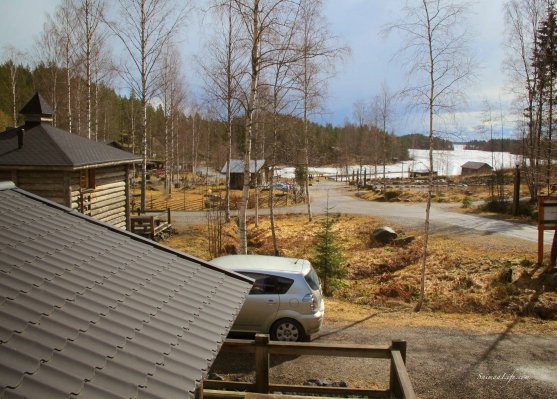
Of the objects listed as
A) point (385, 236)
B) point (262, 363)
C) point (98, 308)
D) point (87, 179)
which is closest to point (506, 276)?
point (385, 236)

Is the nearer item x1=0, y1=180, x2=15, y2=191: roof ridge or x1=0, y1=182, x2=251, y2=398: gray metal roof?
x1=0, y1=182, x2=251, y2=398: gray metal roof

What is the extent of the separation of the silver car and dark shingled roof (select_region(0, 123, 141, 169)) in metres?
7.13

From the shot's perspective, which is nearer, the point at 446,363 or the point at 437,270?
the point at 446,363

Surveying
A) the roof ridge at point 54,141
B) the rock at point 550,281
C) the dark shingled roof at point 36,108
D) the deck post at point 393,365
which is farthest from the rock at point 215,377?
the dark shingled roof at point 36,108

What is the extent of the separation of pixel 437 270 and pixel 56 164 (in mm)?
12527

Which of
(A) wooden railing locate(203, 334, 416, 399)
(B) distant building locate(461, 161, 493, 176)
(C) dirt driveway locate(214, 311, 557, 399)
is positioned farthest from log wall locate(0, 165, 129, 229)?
(B) distant building locate(461, 161, 493, 176)

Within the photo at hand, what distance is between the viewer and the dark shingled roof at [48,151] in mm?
12641

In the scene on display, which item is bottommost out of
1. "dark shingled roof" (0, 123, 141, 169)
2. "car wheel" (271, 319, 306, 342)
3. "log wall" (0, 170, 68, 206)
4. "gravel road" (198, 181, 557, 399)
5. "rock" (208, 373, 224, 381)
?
"gravel road" (198, 181, 557, 399)

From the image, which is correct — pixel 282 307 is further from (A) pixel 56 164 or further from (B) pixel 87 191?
(B) pixel 87 191

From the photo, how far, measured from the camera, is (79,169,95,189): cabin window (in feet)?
46.0

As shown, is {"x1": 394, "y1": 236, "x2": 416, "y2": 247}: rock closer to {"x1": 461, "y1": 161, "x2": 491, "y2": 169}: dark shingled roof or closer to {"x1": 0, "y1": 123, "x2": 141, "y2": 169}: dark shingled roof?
{"x1": 0, "y1": 123, "x2": 141, "y2": 169}: dark shingled roof

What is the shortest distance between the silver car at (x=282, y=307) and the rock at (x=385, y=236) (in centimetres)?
1298

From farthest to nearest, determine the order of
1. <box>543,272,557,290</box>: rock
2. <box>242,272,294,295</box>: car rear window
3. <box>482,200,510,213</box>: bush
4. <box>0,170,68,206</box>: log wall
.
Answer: <box>482,200,510,213</box>: bush → <box>0,170,68,206</box>: log wall → <box>543,272,557,290</box>: rock → <box>242,272,294,295</box>: car rear window

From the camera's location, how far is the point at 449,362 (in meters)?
7.99
